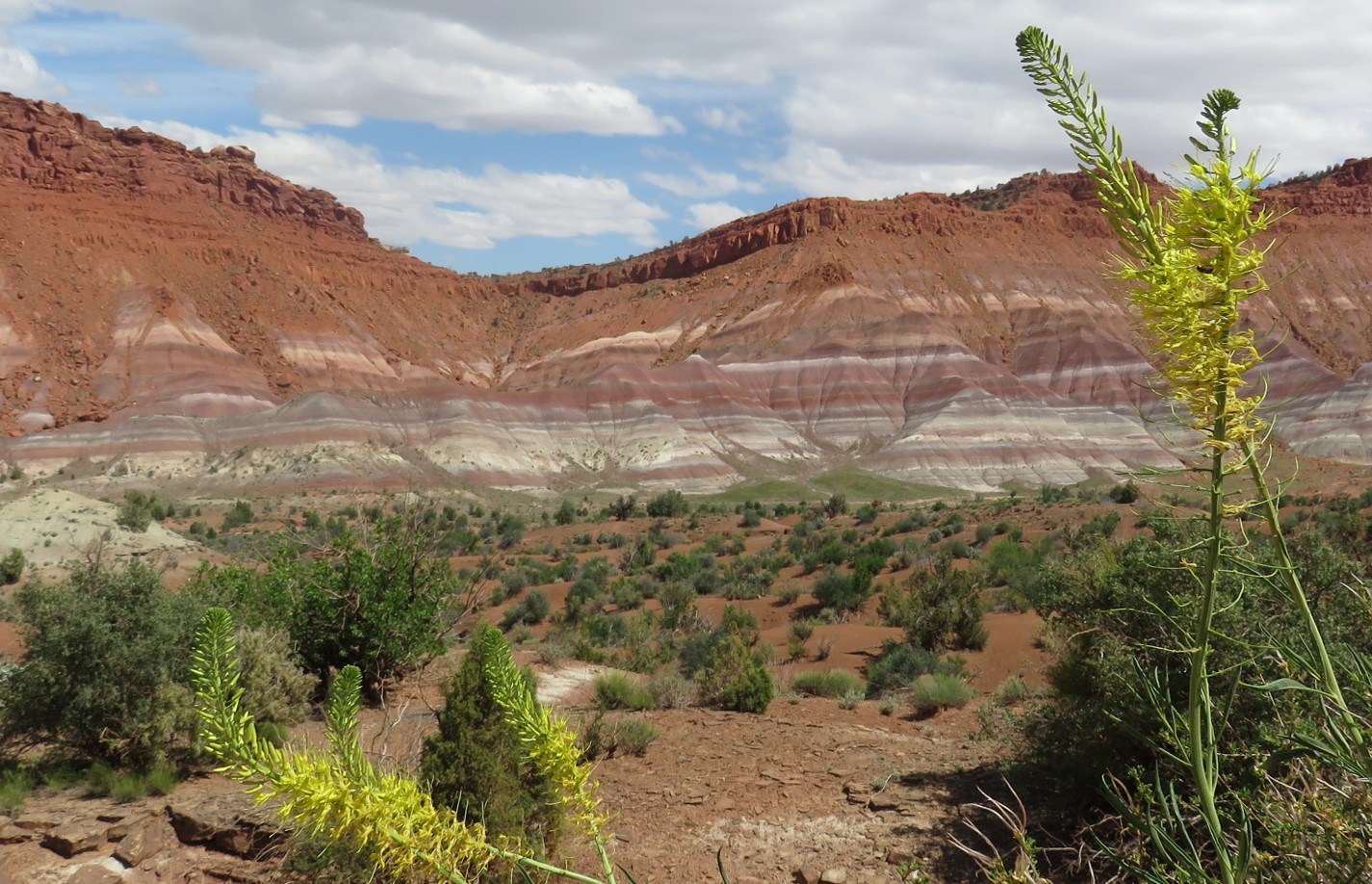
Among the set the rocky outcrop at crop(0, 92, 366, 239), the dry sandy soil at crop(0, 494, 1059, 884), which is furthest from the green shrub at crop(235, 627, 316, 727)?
the rocky outcrop at crop(0, 92, 366, 239)

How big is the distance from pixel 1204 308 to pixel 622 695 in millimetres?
10974

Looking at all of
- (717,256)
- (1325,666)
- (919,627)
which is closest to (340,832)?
(1325,666)

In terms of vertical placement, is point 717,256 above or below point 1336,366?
above

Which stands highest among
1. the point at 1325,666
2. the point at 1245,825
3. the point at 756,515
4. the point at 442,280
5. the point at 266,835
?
the point at 442,280

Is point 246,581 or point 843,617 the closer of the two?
point 246,581

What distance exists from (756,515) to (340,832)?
42847 millimetres

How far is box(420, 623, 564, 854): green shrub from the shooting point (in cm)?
626

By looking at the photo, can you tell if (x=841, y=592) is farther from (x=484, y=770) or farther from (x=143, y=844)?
(x=143, y=844)

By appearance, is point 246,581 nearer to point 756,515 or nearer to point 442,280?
point 756,515

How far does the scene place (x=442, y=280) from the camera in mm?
106875

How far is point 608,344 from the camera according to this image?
8912cm

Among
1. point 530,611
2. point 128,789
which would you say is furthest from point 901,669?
point 530,611

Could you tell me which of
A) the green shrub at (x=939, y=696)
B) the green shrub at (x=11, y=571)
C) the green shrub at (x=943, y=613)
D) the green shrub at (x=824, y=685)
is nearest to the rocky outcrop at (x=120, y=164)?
the green shrub at (x=11, y=571)

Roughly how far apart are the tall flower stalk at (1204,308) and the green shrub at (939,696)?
10.7m
